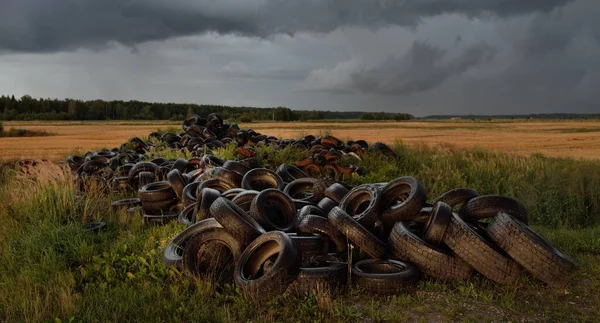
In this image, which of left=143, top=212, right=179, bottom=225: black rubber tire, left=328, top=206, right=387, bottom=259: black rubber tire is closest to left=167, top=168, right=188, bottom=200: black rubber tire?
left=143, top=212, right=179, bottom=225: black rubber tire

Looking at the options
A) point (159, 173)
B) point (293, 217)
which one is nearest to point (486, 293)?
point (293, 217)

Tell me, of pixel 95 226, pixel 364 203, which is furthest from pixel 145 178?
pixel 364 203

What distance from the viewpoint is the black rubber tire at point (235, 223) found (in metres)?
6.30

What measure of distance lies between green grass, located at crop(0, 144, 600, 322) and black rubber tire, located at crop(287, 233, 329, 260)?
33.5 inches

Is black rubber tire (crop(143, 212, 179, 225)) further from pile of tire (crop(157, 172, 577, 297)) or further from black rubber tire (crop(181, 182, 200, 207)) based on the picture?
pile of tire (crop(157, 172, 577, 297))

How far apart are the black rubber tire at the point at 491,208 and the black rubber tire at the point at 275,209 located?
8.58ft

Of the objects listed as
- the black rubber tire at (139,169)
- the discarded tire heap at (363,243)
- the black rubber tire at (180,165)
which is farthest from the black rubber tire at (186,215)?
the black rubber tire at (139,169)

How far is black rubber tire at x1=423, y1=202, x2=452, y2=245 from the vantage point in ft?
20.7

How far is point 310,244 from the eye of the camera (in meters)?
6.64

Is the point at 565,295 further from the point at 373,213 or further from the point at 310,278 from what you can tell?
the point at 310,278

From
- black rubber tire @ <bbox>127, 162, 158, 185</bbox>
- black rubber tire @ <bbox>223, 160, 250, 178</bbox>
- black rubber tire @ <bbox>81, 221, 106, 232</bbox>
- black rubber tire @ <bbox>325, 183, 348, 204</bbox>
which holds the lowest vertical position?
black rubber tire @ <bbox>81, 221, 106, 232</bbox>

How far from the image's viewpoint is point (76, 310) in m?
5.42

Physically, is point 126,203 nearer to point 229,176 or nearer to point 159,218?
point 159,218

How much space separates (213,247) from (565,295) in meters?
4.51
